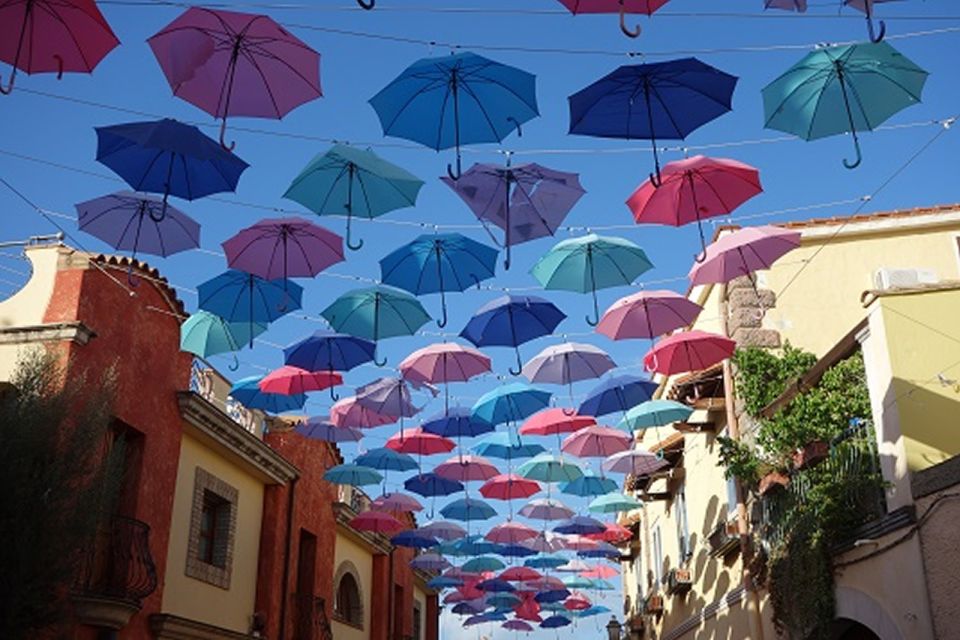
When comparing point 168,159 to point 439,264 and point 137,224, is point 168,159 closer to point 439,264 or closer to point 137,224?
point 137,224

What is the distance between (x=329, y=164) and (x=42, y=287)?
4.66 meters

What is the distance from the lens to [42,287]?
40.8 feet

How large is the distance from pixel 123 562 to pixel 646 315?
7.17 meters

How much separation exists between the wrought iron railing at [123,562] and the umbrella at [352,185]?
496 cm

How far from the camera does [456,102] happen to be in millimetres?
9375

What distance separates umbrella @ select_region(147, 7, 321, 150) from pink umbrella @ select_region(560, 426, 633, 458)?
30.1 ft

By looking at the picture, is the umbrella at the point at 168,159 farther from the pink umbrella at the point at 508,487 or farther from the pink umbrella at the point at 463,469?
the pink umbrella at the point at 508,487

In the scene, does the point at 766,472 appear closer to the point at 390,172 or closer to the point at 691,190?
the point at 691,190

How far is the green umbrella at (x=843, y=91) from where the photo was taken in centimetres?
875

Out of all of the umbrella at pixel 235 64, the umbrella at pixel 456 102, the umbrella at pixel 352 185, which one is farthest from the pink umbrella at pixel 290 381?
the umbrella at pixel 235 64

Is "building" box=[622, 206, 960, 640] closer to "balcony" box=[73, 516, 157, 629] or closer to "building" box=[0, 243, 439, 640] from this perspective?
"building" box=[0, 243, 439, 640]

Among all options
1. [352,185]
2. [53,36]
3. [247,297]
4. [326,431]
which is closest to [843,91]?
[352,185]

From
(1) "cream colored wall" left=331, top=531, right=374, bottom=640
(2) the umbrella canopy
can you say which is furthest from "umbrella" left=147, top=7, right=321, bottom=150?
(1) "cream colored wall" left=331, top=531, right=374, bottom=640

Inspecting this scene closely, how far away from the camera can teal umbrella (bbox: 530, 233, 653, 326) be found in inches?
460
